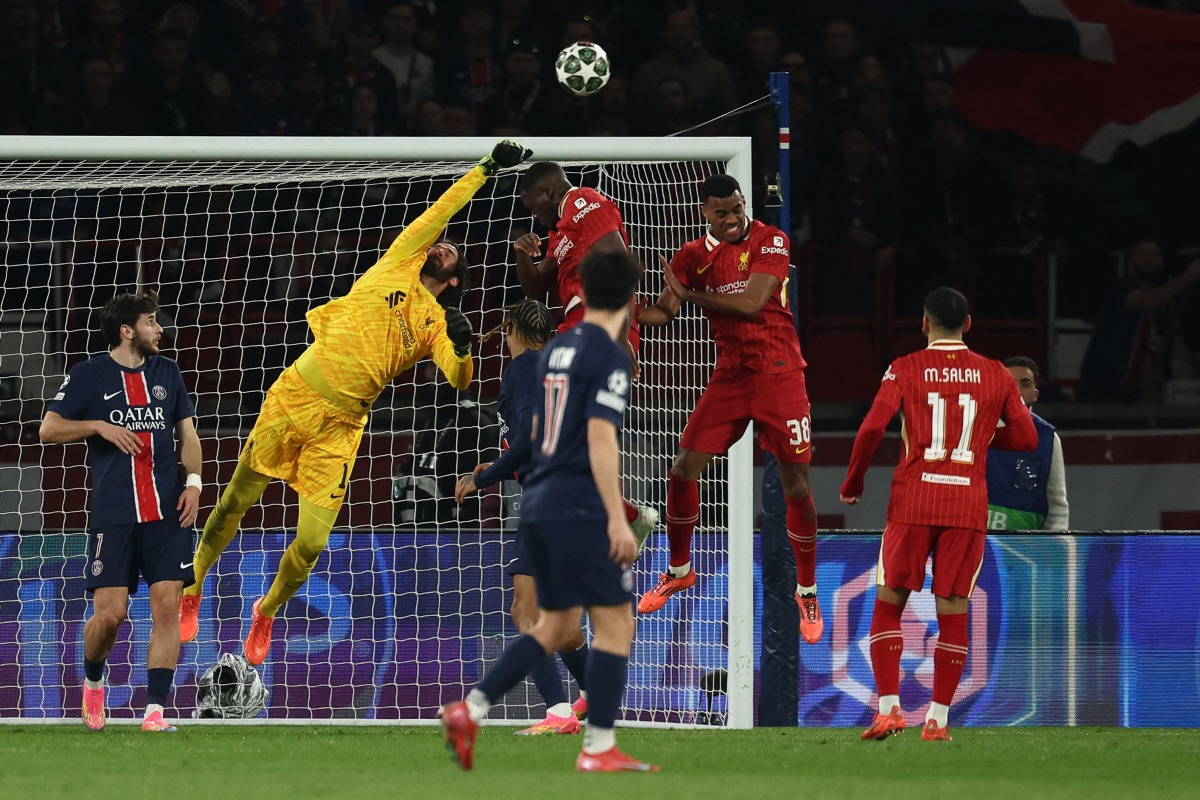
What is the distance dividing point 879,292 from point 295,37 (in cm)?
524

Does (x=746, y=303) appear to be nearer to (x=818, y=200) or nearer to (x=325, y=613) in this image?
(x=325, y=613)

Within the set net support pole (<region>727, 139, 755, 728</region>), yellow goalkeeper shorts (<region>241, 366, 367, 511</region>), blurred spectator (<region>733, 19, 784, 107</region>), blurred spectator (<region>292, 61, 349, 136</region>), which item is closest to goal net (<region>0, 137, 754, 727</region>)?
net support pole (<region>727, 139, 755, 728</region>)

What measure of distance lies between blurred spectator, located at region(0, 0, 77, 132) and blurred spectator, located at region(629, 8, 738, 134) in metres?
4.54

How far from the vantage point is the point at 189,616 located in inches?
345

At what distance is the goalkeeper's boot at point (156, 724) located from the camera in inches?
325

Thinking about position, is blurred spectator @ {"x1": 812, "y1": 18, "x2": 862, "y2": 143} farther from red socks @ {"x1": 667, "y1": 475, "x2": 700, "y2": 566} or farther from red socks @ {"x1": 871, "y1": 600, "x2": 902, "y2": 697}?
red socks @ {"x1": 871, "y1": 600, "x2": 902, "y2": 697}

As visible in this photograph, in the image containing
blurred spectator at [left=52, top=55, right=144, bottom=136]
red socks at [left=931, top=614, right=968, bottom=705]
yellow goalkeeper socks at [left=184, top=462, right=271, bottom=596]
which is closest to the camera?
red socks at [left=931, top=614, right=968, bottom=705]

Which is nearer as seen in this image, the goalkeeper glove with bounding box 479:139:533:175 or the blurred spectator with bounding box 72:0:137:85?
the goalkeeper glove with bounding box 479:139:533:175

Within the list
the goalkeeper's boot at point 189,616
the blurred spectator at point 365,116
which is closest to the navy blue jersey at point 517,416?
the goalkeeper's boot at point 189,616

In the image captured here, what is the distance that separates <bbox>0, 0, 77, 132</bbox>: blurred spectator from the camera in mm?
13523

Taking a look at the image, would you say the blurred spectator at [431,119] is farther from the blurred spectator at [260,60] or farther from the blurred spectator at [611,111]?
the blurred spectator at [260,60]

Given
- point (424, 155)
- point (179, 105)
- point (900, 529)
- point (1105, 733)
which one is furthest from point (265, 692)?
point (179, 105)

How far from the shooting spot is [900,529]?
7492 mm

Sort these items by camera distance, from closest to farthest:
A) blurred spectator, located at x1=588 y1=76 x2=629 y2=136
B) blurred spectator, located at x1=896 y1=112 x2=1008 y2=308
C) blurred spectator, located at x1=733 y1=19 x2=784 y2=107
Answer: blurred spectator, located at x1=588 y1=76 x2=629 y2=136
blurred spectator, located at x1=896 y1=112 x2=1008 y2=308
blurred spectator, located at x1=733 y1=19 x2=784 y2=107
